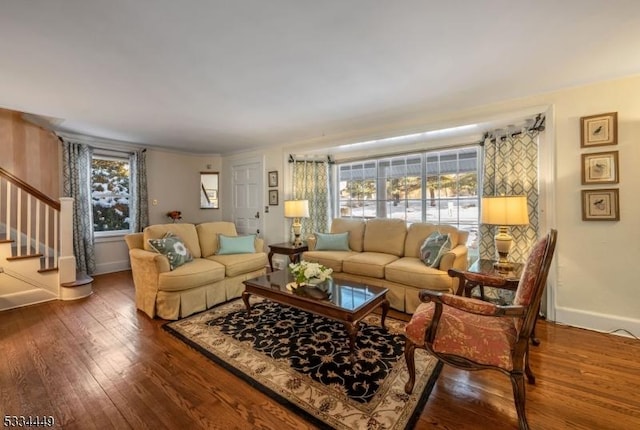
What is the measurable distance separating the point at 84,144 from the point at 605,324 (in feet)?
23.3

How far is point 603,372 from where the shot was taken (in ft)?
6.50

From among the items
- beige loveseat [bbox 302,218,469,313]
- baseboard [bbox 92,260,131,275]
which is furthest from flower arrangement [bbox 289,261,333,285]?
baseboard [bbox 92,260,131,275]

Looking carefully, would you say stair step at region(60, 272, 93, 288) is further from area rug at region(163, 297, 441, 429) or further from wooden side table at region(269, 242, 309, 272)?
wooden side table at region(269, 242, 309, 272)

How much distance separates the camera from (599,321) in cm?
261

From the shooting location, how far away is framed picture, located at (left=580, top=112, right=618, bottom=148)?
252 cm

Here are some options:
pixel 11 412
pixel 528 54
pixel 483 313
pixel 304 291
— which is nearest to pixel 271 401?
pixel 304 291

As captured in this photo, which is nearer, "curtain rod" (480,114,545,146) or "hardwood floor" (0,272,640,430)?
"hardwood floor" (0,272,640,430)

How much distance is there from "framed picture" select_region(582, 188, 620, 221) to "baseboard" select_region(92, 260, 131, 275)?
21.9 feet

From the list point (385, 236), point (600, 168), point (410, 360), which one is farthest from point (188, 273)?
point (600, 168)

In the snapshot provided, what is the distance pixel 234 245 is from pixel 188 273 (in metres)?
0.93

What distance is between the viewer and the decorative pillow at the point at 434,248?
119 inches

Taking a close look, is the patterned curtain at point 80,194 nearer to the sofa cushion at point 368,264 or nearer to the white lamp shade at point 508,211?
the sofa cushion at point 368,264

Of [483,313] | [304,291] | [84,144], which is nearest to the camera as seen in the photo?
[483,313]

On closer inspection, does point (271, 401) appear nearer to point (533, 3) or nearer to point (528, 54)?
point (533, 3)
